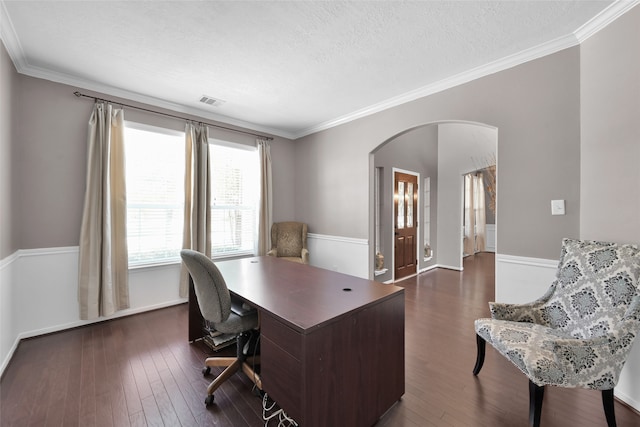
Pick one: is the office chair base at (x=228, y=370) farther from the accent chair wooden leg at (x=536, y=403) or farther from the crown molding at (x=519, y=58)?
the crown molding at (x=519, y=58)

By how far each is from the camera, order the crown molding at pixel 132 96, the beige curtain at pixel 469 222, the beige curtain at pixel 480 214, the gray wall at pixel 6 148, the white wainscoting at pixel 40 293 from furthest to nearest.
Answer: the beige curtain at pixel 480 214, the beige curtain at pixel 469 222, the crown molding at pixel 132 96, the white wainscoting at pixel 40 293, the gray wall at pixel 6 148

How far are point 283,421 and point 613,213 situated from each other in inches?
103

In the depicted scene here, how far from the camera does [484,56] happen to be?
2.37m

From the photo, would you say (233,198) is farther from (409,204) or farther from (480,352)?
(480,352)

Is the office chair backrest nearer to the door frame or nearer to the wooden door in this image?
the door frame

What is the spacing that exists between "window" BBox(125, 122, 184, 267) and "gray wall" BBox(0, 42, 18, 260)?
3.13 ft

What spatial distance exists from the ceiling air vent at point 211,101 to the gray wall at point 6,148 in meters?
1.62

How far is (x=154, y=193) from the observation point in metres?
3.38

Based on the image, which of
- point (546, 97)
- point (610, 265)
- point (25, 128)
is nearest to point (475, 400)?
point (610, 265)

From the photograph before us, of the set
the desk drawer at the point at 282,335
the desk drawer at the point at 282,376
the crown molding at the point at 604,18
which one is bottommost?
the desk drawer at the point at 282,376

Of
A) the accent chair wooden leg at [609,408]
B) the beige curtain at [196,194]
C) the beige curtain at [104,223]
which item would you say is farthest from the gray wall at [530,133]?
the beige curtain at [104,223]

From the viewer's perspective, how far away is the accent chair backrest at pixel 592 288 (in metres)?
1.54

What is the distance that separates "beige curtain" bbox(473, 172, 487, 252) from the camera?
779cm

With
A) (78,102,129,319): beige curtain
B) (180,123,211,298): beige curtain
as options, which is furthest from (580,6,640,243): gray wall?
(78,102,129,319): beige curtain
